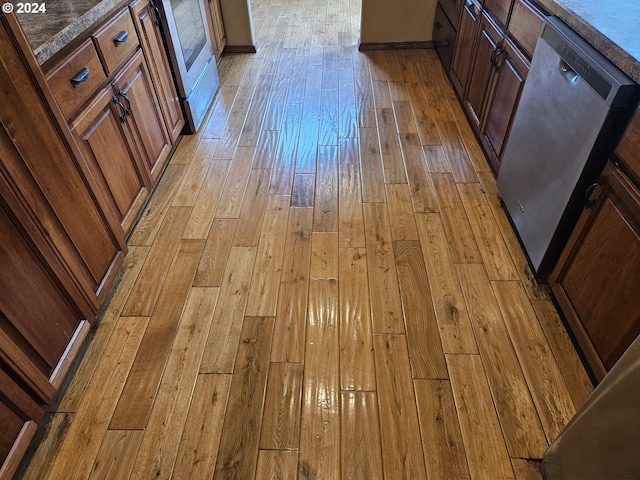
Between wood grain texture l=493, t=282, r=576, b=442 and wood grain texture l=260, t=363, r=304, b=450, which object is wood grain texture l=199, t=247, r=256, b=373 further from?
wood grain texture l=493, t=282, r=576, b=442

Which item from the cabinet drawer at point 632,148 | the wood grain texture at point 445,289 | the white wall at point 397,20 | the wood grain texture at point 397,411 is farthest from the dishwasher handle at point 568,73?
the white wall at point 397,20

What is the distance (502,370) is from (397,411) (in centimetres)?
39

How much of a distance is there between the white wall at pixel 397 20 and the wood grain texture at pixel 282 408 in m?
3.05

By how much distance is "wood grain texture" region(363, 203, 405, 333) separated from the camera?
1.59m

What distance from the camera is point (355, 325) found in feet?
5.19

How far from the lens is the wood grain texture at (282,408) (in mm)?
1284

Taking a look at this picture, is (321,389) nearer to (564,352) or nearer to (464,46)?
(564,352)

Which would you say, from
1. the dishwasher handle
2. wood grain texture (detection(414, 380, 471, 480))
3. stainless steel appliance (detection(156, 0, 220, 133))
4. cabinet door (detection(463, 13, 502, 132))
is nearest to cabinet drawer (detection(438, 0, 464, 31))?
cabinet door (detection(463, 13, 502, 132))

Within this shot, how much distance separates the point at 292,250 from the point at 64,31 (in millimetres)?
1125

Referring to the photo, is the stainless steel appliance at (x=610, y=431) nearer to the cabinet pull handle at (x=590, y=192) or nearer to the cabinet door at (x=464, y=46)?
the cabinet pull handle at (x=590, y=192)

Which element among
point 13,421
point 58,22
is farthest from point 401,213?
point 13,421

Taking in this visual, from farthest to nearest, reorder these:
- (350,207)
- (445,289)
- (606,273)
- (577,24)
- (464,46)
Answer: (464,46), (350,207), (445,289), (577,24), (606,273)

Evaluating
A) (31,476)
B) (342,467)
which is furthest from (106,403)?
(342,467)

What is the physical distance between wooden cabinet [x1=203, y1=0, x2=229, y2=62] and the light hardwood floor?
3.76 feet
